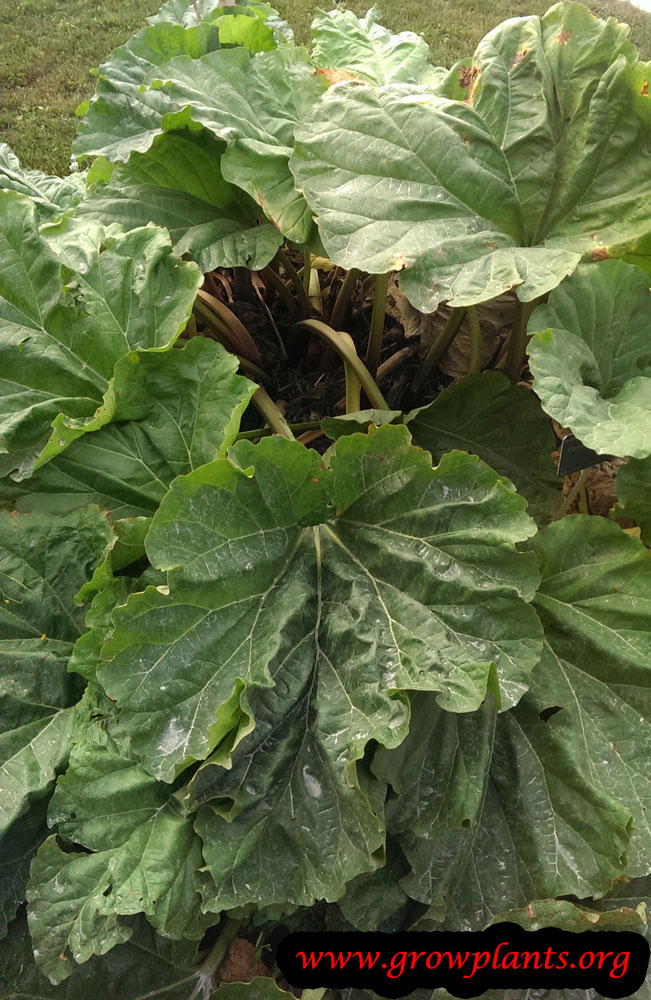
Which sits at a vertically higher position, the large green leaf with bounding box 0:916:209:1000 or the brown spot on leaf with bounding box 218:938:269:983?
the large green leaf with bounding box 0:916:209:1000

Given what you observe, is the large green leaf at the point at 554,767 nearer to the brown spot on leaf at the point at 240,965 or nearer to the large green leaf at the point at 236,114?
the brown spot on leaf at the point at 240,965

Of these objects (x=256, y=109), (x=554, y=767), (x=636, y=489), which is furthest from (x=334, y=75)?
(x=554, y=767)

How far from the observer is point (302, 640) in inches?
36.5

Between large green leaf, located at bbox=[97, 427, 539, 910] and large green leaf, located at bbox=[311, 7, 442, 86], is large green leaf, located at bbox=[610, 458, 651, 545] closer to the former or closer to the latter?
large green leaf, located at bbox=[97, 427, 539, 910]

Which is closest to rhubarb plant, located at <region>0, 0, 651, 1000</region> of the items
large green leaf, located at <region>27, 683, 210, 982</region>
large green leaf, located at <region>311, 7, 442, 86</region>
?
large green leaf, located at <region>27, 683, 210, 982</region>

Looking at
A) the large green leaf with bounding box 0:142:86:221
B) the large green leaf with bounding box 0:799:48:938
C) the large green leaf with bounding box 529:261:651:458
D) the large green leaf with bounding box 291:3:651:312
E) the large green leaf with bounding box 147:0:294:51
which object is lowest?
the large green leaf with bounding box 0:799:48:938

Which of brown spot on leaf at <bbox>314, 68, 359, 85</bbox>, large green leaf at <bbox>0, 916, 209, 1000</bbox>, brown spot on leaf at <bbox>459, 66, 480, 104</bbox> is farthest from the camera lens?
brown spot on leaf at <bbox>314, 68, 359, 85</bbox>

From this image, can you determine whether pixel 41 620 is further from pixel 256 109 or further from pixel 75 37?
pixel 75 37

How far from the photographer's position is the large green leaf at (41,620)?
95 cm

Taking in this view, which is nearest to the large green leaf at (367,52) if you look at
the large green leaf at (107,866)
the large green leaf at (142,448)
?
the large green leaf at (142,448)

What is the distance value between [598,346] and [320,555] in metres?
0.44

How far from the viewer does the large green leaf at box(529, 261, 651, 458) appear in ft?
2.87

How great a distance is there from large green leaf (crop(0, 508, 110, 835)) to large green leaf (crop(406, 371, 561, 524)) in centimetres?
49

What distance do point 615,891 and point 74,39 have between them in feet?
13.9
